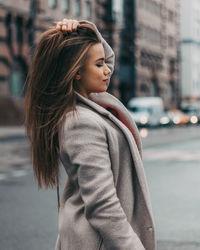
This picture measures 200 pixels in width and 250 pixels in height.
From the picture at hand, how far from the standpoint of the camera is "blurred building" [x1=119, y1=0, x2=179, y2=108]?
2272 inches

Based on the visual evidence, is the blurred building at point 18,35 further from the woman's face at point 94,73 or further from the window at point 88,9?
the woman's face at point 94,73

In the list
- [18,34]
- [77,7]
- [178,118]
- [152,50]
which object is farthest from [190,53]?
[18,34]

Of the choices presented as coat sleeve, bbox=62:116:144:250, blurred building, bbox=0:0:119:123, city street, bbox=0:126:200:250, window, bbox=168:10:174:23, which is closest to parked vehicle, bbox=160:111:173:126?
blurred building, bbox=0:0:119:123

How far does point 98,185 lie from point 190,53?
8088cm

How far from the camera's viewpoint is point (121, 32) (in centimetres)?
5412

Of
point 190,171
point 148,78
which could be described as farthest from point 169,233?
point 148,78

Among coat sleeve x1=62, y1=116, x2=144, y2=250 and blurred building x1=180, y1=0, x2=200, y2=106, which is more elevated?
coat sleeve x1=62, y1=116, x2=144, y2=250

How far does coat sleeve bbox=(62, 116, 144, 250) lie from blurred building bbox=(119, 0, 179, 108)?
53096 mm

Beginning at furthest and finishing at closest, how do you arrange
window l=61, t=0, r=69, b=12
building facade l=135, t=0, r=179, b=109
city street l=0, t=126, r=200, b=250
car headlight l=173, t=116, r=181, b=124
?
1. building facade l=135, t=0, r=179, b=109
2. car headlight l=173, t=116, r=181, b=124
3. window l=61, t=0, r=69, b=12
4. city street l=0, t=126, r=200, b=250

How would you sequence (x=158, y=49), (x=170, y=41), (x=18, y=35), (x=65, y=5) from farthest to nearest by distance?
(x=170, y=41) → (x=158, y=49) → (x=65, y=5) → (x=18, y=35)

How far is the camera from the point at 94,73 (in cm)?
232

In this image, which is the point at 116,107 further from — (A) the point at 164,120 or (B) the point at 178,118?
(B) the point at 178,118

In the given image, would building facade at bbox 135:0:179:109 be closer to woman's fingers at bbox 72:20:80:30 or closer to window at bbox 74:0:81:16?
window at bbox 74:0:81:16

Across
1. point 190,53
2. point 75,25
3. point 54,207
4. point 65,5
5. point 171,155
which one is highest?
point 75,25
